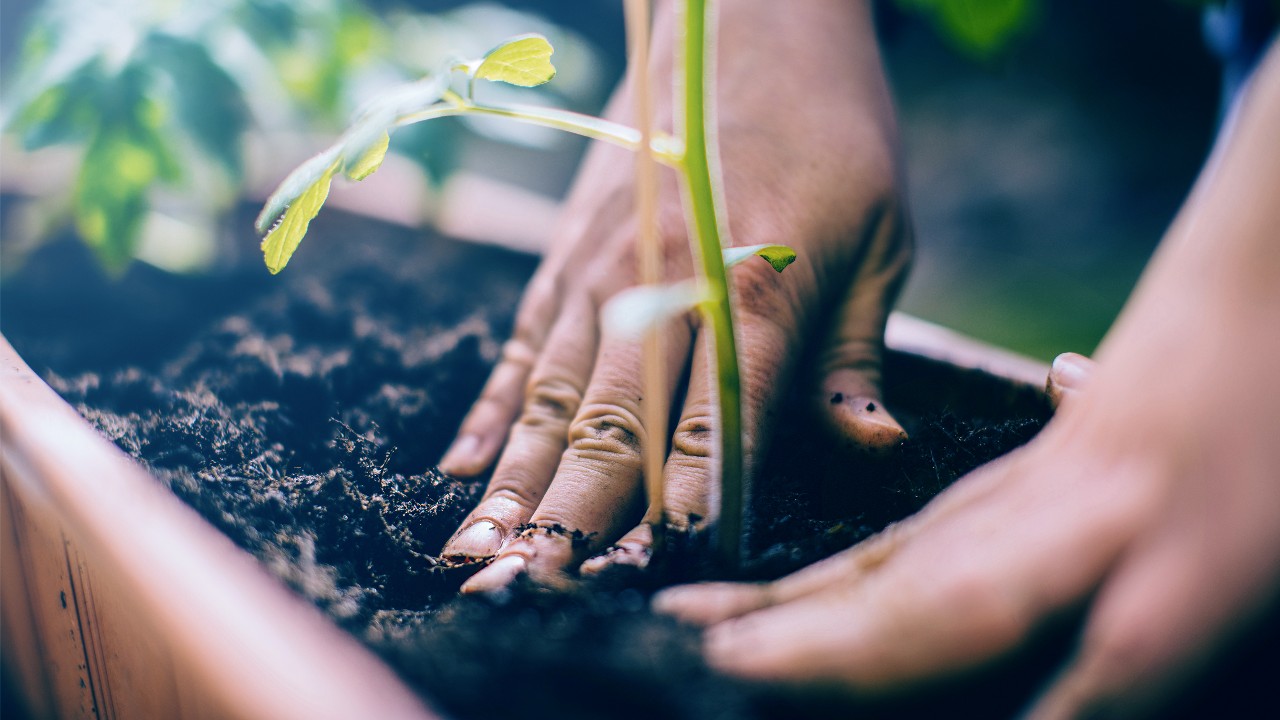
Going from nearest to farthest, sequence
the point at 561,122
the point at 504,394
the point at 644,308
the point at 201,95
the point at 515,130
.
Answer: the point at 644,308
the point at 561,122
the point at 504,394
the point at 201,95
the point at 515,130

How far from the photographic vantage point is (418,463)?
73 cm

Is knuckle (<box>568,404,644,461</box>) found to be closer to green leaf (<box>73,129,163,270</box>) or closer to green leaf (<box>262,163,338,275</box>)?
green leaf (<box>262,163,338,275</box>)

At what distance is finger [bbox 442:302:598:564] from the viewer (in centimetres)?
57

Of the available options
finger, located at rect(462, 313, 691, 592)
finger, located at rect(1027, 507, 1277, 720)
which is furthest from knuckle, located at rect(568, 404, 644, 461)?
finger, located at rect(1027, 507, 1277, 720)

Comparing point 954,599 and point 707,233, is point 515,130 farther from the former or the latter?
point 954,599

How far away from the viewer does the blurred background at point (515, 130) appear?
2.95ft

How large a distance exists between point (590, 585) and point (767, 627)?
0.14m

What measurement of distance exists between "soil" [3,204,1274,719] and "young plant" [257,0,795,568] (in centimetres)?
10

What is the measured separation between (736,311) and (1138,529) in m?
0.35

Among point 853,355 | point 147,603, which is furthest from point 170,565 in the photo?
point 853,355

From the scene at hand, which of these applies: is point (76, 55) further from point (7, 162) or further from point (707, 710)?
point (707, 710)

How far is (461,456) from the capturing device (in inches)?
28.5

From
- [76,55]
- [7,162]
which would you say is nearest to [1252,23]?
[76,55]

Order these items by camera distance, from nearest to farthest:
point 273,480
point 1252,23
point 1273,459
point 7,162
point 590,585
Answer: point 1273,459, point 590,585, point 273,480, point 1252,23, point 7,162
